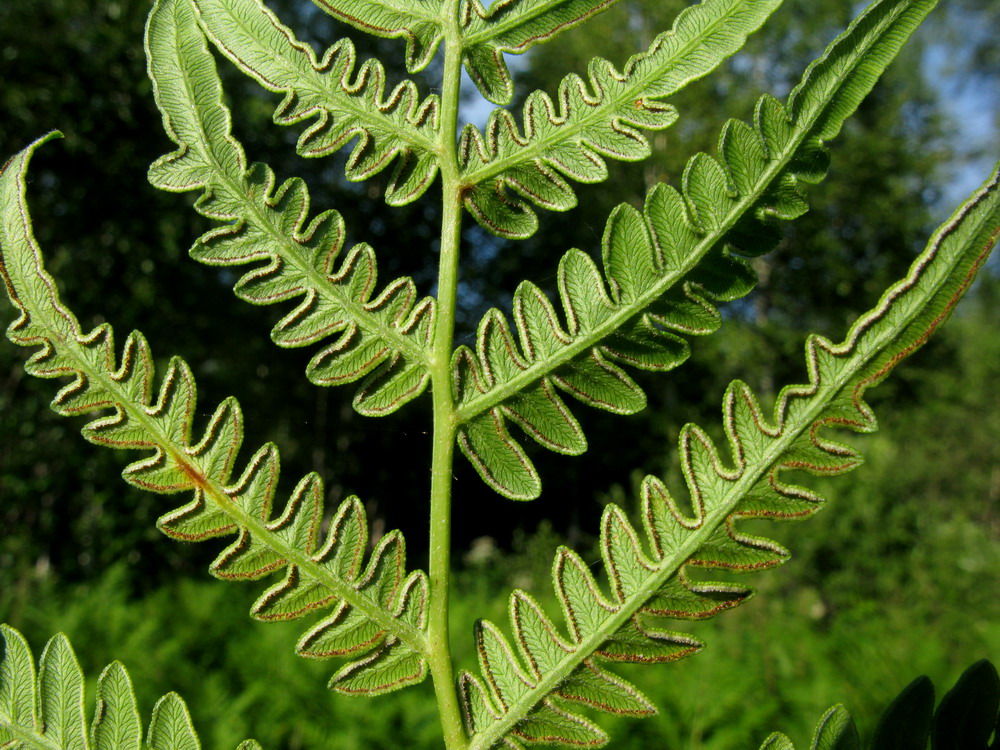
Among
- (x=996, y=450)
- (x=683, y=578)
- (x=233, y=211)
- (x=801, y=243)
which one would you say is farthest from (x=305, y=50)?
(x=996, y=450)

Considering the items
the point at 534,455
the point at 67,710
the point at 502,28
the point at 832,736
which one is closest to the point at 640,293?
the point at 502,28

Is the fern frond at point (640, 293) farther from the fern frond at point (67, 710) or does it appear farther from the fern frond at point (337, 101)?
the fern frond at point (67, 710)

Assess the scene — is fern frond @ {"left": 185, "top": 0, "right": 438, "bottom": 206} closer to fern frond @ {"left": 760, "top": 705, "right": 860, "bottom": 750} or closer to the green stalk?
the green stalk

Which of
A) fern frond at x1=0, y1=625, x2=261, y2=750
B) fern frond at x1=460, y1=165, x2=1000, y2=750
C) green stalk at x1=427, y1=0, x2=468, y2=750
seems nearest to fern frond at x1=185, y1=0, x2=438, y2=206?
green stalk at x1=427, y1=0, x2=468, y2=750

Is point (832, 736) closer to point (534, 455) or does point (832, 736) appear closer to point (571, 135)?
point (571, 135)

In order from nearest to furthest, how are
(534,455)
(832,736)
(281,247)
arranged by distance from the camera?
1. (832,736)
2. (281,247)
3. (534,455)

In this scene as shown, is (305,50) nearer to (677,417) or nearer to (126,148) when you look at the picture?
(126,148)

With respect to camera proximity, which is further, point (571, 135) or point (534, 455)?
point (534, 455)
